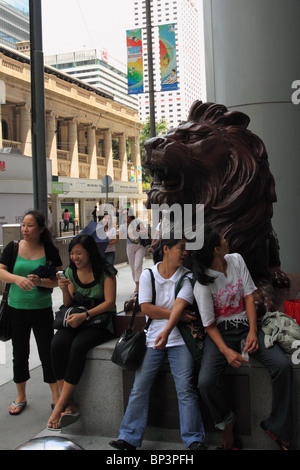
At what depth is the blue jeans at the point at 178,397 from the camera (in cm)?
300

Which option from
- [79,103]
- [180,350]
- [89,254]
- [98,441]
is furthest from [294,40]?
[79,103]

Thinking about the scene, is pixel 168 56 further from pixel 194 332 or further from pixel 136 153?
pixel 136 153

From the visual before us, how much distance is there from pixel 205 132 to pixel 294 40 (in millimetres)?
5027

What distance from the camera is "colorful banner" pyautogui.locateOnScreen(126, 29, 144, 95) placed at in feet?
41.0

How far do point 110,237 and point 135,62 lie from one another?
20.0 ft

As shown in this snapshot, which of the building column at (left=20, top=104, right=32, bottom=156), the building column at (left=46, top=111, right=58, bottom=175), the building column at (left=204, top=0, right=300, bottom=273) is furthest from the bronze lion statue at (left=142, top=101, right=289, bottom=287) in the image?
the building column at (left=46, top=111, right=58, bottom=175)

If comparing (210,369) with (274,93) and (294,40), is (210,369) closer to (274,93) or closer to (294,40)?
(274,93)

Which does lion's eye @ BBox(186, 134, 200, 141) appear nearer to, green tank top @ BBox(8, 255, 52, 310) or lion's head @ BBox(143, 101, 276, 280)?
lion's head @ BBox(143, 101, 276, 280)

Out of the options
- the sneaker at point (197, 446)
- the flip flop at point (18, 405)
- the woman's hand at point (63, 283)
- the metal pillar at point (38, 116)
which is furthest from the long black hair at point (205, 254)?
the metal pillar at point (38, 116)


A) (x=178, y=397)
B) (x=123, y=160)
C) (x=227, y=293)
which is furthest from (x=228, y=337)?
(x=123, y=160)

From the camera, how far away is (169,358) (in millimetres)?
3205

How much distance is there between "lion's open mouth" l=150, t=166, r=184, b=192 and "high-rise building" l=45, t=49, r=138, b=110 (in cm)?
5880

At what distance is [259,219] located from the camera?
3623 mm

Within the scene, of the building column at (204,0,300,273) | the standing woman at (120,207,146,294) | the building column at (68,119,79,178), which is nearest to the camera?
the building column at (204,0,300,273)
